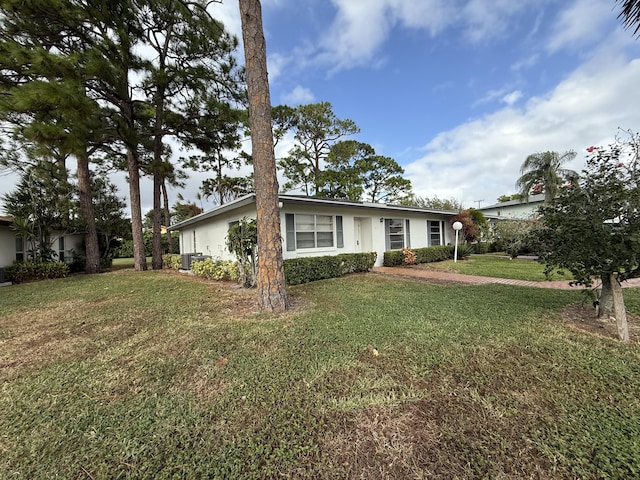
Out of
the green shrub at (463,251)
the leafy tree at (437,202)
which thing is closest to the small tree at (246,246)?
the green shrub at (463,251)

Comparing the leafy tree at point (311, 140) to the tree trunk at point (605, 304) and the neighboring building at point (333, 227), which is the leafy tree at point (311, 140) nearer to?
the neighboring building at point (333, 227)

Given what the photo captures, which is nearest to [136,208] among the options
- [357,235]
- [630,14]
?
[357,235]

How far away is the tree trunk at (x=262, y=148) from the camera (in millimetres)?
4555

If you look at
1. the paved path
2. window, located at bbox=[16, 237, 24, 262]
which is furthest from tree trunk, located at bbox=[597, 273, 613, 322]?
window, located at bbox=[16, 237, 24, 262]

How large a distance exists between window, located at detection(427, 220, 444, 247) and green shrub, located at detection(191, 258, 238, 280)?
10208 mm

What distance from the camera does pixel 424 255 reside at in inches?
464

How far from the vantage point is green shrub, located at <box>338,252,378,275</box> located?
8766mm

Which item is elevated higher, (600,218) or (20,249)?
(20,249)

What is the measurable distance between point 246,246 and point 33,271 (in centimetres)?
1030

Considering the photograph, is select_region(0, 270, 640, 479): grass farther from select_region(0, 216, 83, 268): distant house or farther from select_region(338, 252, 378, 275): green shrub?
select_region(0, 216, 83, 268): distant house

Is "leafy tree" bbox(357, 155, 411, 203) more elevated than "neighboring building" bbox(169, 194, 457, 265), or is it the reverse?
"leafy tree" bbox(357, 155, 411, 203)

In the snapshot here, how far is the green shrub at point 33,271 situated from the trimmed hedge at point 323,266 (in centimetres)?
1090

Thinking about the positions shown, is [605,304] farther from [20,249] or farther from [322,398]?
[20,249]

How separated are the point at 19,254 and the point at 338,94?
16.5m
